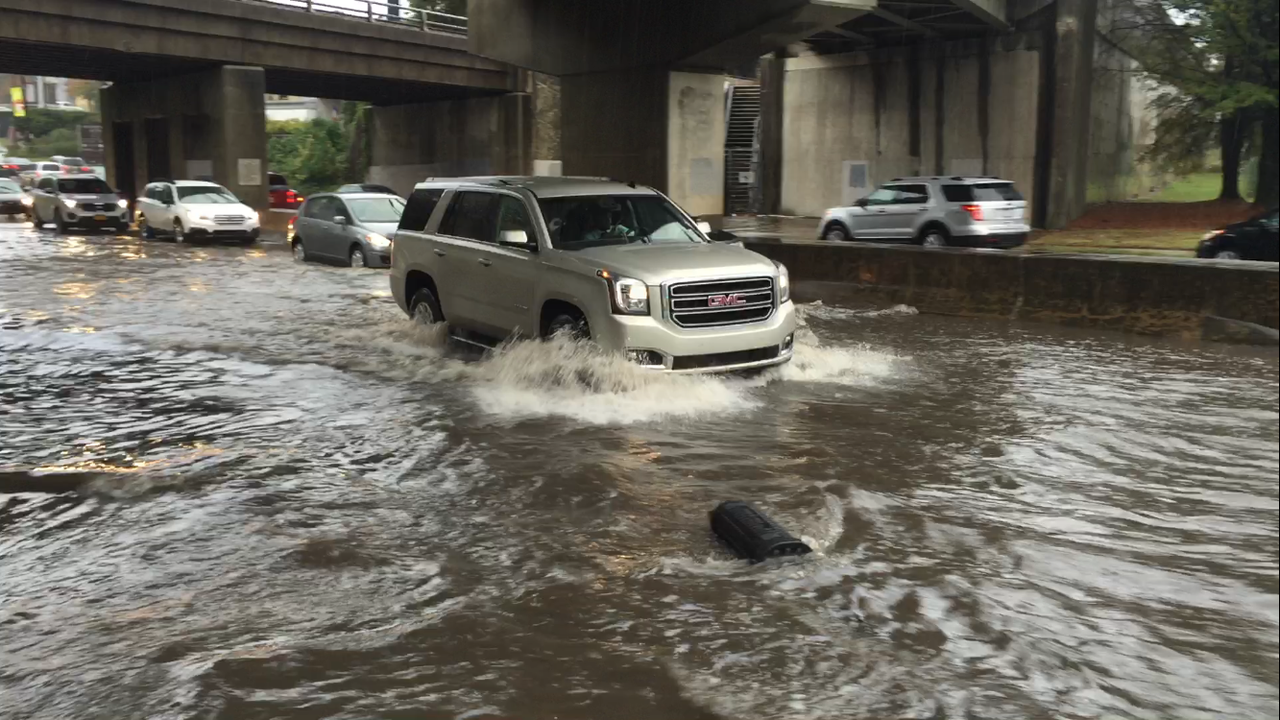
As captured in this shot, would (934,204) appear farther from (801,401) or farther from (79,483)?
(79,483)

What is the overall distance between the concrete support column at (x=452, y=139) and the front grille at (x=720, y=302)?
3730cm

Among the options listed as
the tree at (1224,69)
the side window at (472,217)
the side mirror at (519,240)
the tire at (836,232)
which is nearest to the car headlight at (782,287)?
the side mirror at (519,240)

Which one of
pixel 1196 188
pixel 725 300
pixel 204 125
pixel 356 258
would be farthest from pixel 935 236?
pixel 204 125

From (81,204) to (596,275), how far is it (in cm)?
Result: 3051

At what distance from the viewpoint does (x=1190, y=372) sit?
9.80 metres

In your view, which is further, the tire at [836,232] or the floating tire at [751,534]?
the tire at [836,232]

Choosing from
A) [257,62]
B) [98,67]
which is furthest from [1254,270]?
[98,67]

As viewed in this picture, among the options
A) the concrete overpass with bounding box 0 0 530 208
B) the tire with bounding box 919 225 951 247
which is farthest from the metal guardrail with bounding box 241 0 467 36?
the tire with bounding box 919 225 951 247

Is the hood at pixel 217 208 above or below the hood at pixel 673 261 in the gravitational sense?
above

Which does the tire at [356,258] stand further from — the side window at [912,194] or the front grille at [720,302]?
the front grille at [720,302]

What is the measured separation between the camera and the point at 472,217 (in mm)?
11352

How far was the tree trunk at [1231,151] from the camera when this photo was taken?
11.7ft

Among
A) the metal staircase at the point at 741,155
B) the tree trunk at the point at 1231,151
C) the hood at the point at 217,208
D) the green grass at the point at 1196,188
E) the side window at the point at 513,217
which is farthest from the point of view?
the metal staircase at the point at 741,155

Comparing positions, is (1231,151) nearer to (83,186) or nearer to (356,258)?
(356,258)
